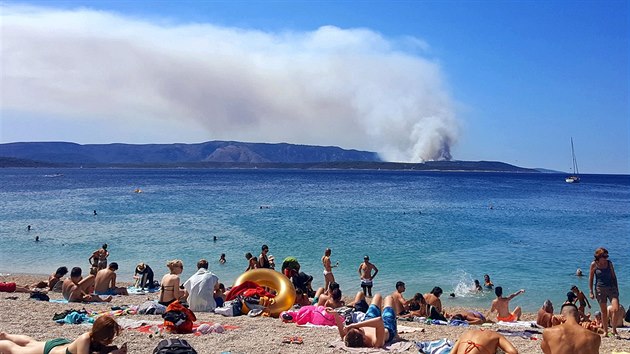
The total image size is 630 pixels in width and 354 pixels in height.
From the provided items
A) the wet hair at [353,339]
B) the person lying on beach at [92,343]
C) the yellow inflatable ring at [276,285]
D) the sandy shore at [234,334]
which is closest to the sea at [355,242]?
the yellow inflatable ring at [276,285]

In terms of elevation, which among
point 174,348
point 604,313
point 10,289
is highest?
point 174,348

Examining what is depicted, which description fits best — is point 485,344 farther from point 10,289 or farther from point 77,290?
point 10,289

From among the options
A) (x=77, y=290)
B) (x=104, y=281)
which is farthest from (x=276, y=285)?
(x=104, y=281)

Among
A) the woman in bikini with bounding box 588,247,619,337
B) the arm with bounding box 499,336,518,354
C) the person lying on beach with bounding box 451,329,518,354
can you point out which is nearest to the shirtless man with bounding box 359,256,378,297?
the woman in bikini with bounding box 588,247,619,337

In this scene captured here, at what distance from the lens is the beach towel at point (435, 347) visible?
7100 millimetres

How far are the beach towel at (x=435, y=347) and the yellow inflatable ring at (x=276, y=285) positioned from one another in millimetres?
3264

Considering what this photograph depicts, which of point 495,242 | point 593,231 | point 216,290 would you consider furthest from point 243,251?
point 593,231

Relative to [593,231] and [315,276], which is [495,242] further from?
[315,276]

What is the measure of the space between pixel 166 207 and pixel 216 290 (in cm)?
3220

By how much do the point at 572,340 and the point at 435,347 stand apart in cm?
215

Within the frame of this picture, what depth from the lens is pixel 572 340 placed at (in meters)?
5.54

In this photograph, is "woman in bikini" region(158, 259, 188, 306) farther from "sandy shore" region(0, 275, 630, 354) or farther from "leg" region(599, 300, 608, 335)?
"leg" region(599, 300, 608, 335)

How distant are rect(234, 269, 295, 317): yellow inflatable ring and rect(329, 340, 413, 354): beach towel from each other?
2470mm

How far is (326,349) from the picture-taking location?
734 cm
